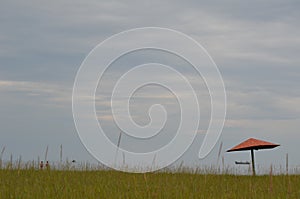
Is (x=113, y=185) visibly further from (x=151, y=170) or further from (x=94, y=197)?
(x=151, y=170)

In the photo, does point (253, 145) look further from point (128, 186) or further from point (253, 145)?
point (128, 186)

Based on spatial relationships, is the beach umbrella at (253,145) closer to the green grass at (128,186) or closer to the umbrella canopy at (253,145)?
the umbrella canopy at (253,145)

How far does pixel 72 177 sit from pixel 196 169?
150 inches

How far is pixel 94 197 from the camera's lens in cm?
796

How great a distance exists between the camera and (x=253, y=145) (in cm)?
1307

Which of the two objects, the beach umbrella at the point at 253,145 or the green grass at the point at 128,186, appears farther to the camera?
the beach umbrella at the point at 253,145

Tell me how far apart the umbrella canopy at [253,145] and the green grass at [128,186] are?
891 mm

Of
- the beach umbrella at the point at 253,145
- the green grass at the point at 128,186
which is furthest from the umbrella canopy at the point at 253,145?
the green grass at the point at 128,186

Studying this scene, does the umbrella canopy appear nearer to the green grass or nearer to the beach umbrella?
the beach umbrella

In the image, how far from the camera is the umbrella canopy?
13094 millimetres

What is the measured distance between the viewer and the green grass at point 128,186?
8.38 metres

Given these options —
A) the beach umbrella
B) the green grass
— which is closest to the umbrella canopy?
the beach umbrella

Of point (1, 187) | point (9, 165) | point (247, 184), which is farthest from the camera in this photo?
point (9, 165)

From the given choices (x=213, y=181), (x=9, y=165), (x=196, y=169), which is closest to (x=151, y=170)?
(x=196, y=169)
